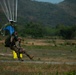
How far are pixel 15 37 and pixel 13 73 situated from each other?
719 centimetres

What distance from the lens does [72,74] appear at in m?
12.5

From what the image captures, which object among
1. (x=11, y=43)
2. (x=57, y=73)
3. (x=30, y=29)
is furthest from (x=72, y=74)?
(x=30, y=29)

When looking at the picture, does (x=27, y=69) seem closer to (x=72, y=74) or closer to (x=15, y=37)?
(x=72, y=74)

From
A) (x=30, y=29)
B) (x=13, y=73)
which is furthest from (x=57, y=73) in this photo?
(x=30, y=29)

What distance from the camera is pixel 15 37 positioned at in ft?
66.4

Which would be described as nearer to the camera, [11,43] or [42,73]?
[42,73]

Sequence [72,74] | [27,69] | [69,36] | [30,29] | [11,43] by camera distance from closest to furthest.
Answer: [72,74] < [27,69] < [11,43] < [69,36] < [30,29]

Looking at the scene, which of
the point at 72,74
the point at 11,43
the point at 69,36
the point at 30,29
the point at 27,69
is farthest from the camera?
the point at 30,29

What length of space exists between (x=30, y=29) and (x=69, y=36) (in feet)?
90.5

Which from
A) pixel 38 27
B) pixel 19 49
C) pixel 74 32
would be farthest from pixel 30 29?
pixel 19 49

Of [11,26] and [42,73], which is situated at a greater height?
[11,26]

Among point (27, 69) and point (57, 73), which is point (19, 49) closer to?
point (27, 69)

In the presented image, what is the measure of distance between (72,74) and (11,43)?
26.6ft

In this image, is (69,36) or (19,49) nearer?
(19,49)
